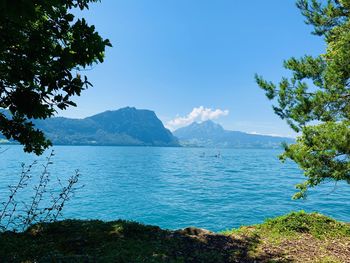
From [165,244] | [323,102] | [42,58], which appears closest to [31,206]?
[165,244]

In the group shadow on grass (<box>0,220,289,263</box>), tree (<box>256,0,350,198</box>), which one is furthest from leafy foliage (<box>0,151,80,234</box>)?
tree (<box>256,0,350,198</box>)

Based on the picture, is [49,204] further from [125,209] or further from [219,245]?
[219,245]

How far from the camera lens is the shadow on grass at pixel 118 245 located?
7738 mm

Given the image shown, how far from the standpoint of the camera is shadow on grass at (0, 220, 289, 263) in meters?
7.74

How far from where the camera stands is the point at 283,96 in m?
11.4

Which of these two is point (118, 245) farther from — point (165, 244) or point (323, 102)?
point (323, 102)

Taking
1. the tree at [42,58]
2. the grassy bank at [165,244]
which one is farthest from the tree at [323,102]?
the tree at [42,58]

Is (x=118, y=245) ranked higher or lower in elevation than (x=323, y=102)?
lower

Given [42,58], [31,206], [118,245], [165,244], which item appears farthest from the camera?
[31,206]

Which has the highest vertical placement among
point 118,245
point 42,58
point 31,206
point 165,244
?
point 42,58

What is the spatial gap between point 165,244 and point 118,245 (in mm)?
1710

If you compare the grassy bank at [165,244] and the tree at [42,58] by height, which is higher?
the tree at [42,58]

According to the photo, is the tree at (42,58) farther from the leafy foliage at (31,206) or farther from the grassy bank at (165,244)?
the grassy bank at (165,244)

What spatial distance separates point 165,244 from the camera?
9.37 meters
